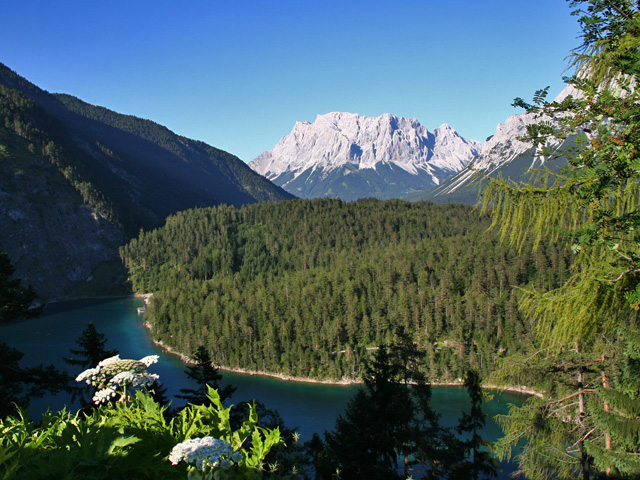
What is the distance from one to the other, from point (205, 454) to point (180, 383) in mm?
70051

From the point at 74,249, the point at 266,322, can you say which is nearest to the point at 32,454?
the point at 266,322

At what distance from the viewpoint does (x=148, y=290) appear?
152 meters

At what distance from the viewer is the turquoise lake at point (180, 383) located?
180 ft

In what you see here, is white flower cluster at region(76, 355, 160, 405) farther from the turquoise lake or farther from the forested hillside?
the forested hillside

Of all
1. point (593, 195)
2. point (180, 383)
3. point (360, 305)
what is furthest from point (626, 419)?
point (360, 305)

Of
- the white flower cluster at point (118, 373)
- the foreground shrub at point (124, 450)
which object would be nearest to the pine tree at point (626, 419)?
the foreground shrub at point (124, 450)

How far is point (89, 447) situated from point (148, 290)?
16252 centimetres

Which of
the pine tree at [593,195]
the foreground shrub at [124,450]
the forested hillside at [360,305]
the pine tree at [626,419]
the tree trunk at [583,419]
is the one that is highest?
the pine tree at [593,195]

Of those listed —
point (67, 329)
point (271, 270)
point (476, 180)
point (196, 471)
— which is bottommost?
point (67, 329)

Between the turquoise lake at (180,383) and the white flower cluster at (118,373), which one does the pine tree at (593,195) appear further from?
the turquoise lake at (180,383)

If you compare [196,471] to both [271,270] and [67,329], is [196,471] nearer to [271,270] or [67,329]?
[67,329]

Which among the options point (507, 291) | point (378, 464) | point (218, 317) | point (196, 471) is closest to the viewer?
point (196, 471)

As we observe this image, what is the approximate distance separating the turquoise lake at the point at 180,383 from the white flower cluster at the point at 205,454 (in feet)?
118

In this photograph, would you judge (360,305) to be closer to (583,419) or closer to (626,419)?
(583,419)
